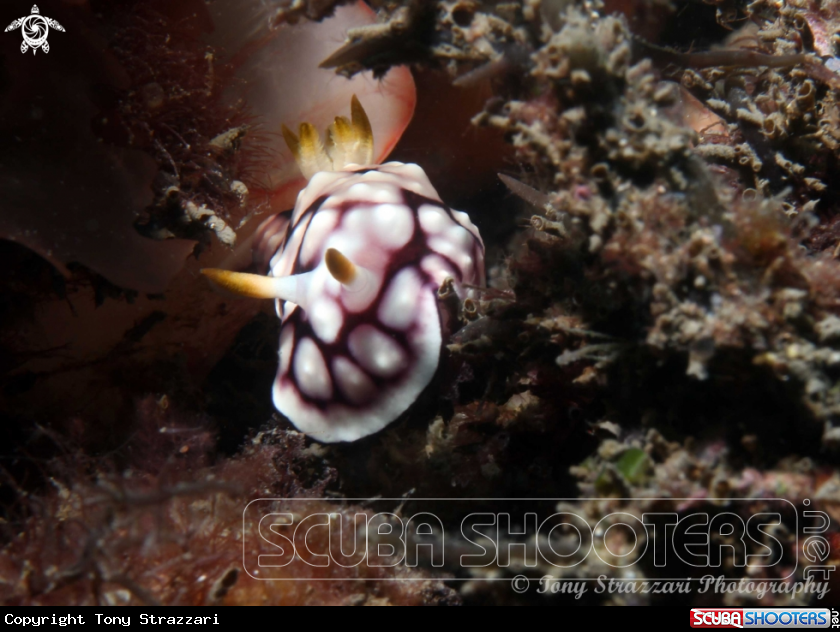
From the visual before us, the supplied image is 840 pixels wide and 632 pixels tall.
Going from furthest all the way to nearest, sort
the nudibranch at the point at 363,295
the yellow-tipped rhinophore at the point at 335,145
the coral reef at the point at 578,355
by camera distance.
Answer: the yellow-tipped rhinophore at the point at 335,145 → the nudibranch at the point at 363,295 → the coral reef at the point at 578,355

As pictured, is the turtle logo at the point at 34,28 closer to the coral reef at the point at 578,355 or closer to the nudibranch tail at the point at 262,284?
the coral reef at the point at 578,355

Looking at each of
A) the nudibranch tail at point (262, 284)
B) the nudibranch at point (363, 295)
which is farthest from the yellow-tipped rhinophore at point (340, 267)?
the nudibranch tail at point (262, 284)

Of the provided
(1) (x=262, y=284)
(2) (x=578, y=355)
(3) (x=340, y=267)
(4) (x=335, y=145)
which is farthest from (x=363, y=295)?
(4) (x=335, y=145)

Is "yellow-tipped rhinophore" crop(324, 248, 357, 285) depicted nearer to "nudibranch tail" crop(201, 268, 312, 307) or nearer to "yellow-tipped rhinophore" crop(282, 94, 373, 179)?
"nudibranch tail" crop(201, 268, 312, 307)

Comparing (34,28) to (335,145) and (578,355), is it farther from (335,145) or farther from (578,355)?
(578,355)

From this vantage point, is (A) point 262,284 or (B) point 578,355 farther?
(A) point 262,284

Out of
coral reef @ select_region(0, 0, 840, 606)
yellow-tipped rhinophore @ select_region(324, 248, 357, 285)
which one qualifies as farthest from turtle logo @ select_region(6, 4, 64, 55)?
yellow-tipped rhinophore @ select_region(324, 248, 357, 285)
